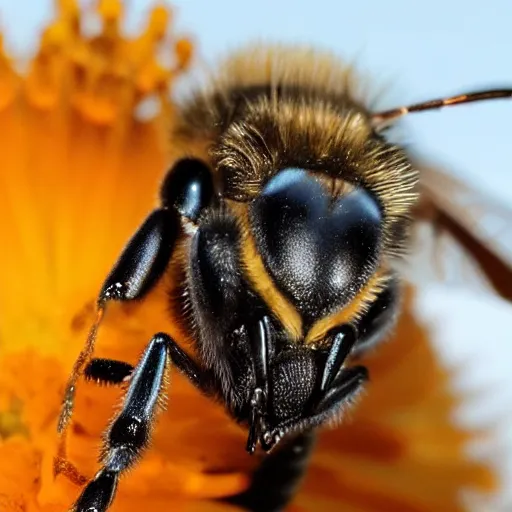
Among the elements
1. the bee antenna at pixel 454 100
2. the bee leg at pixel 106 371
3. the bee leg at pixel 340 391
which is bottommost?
the bee leg at pixel 340 391

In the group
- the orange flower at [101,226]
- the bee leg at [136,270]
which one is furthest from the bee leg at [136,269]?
the orange flower at [101,226]

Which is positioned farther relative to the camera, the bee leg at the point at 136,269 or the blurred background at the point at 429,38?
the blurred background at the point at 429,38

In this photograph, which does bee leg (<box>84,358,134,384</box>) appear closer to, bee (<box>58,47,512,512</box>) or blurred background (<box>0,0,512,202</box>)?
bee (<box>58,47,512,512</box>)

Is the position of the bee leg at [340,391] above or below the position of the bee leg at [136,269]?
below

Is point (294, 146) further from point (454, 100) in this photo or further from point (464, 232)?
point (464, 232)

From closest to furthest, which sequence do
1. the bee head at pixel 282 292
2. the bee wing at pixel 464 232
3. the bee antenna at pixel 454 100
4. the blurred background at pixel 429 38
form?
1. the bee head at pixel 282 292
2. the bee antenna at pixel 454 100
3. the bee wing at pixel 464 232
4. the blurred background at pixel 429 38

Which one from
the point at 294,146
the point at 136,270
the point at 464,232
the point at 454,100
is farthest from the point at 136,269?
the point at 464,232

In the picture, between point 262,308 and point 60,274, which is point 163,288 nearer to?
point 262,308

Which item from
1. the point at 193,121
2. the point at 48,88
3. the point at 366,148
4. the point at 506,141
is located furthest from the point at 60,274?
the point at 506,141

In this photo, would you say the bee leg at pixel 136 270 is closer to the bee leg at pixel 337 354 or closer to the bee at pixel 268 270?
the bee at pixel 268 270
